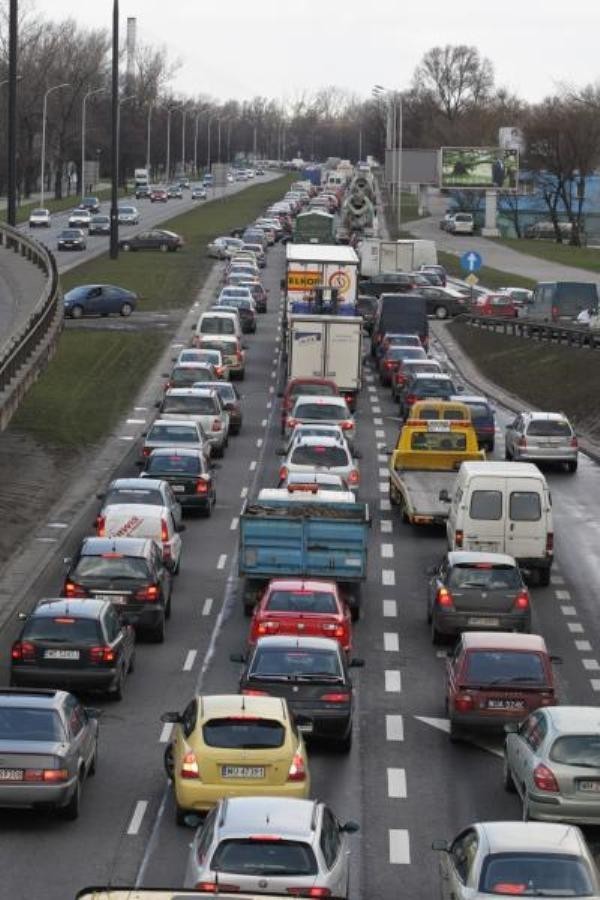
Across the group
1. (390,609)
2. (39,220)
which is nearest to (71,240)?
(39,220)

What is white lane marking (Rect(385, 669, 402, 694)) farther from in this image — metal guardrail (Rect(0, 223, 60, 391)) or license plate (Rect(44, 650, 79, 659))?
metal guardrail (Rect(0, 223, 60, 391))

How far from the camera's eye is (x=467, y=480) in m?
37.2

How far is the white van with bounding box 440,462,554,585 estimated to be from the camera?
3697cm

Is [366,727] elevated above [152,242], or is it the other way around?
[152,242]

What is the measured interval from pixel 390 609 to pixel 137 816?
13.0 m

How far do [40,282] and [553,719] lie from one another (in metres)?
42.7

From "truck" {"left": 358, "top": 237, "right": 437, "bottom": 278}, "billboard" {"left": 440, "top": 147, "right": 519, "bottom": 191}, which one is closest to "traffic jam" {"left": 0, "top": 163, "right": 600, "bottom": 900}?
"truck" {"left": 358, "top": 237, "right": 437, "bottom": 278}

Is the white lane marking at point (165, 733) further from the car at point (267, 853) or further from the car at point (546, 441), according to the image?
the car at point (546, 441)

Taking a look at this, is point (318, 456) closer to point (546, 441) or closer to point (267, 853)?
point (546, 441)

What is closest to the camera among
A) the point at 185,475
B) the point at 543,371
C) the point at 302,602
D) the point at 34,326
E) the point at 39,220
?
the point at 302,602

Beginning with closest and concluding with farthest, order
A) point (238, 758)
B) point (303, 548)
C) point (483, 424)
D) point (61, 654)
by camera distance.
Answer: point (238, 758) → point (61, 654) → point (303, 548) → point (483, 424)

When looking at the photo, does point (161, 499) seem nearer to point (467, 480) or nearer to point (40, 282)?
point (467, 480)

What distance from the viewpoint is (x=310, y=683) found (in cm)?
2558

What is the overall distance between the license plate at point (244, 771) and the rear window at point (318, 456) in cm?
A: 2253
